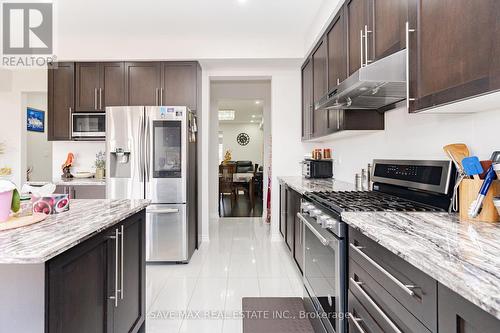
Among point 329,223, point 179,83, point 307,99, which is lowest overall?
point 329,223

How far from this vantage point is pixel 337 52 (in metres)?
2.48

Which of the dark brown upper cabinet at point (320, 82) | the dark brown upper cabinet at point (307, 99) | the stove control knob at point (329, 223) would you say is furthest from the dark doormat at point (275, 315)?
the dark brown upper cabinet at point (307, 99)

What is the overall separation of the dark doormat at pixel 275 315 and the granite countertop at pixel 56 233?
1.22 m

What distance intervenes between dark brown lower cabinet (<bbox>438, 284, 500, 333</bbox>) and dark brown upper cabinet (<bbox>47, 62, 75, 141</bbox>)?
429cm

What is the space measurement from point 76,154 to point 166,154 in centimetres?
178

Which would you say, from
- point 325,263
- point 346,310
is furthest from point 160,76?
point 346,310

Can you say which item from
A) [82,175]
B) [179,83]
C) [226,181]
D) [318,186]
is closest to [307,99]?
[318,186]

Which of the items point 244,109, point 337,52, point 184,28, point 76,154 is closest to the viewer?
point 337,52

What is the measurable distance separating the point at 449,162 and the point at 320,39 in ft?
6.86

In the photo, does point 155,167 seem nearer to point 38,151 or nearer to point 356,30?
point 356,30

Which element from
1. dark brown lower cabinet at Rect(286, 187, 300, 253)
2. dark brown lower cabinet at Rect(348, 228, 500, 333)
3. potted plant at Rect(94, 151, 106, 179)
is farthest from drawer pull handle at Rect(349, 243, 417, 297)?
potted plant at Rect(94, 151, 106, 179)

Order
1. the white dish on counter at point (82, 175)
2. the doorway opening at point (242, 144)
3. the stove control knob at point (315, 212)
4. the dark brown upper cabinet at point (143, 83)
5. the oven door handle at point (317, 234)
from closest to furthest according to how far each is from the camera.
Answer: the oven door handle at point (317, 234), the stove control knob at point (315, 212), the dark brown upper cabinet at point (143, 83), the white dish on counter at point (82, 175), the doorway opening at point (242, 144)

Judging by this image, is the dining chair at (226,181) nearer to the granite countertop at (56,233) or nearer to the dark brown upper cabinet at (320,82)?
the dark brown upper cabinet at (320,82)

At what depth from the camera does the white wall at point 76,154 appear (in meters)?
4.04
